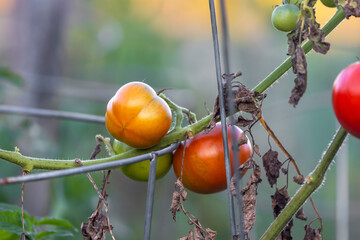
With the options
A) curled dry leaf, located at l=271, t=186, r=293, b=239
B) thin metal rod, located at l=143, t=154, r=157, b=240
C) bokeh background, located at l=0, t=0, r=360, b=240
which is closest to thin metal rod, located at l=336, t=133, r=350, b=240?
bokeh background, located at l=0, t=0, r=360, b=240

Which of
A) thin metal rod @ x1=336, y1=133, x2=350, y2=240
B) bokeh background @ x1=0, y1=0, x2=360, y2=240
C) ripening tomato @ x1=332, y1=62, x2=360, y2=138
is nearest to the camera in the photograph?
ripening tomato @ x1=332, y1=62, x2=360, y2=138

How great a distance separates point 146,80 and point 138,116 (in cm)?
250

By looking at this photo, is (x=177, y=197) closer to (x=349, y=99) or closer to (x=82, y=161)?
(x=82, y=161)

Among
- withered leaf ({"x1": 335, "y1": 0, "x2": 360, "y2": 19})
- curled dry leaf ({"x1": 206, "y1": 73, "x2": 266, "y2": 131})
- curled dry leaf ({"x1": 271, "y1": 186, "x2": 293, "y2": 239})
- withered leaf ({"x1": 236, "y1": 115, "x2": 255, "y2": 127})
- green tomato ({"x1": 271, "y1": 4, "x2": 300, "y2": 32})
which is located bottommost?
curled dry leaf ({"x1": 271, "y1": 186, "x2": 293, "y2": 239})

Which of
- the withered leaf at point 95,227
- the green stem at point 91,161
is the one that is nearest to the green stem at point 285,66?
the green stem at point 91,161

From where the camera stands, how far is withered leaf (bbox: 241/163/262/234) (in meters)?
0.55

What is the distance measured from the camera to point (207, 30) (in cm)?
415

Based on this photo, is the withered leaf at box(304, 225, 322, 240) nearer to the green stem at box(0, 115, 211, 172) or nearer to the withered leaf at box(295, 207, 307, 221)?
the withered leaf at box(295, 207, 307, 221)

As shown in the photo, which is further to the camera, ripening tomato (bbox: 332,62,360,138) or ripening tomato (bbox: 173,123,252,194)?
ripening tomato (bbox: 173,123,252,194)

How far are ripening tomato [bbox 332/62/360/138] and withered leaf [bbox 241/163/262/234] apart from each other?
0.37 feet

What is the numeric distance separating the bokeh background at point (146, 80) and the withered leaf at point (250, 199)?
67 centimetres

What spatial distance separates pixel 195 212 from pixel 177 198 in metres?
1.96

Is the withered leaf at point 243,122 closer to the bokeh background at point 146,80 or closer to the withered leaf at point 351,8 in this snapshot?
the withered leaf at point 351,8

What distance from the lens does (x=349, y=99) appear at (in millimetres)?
489
